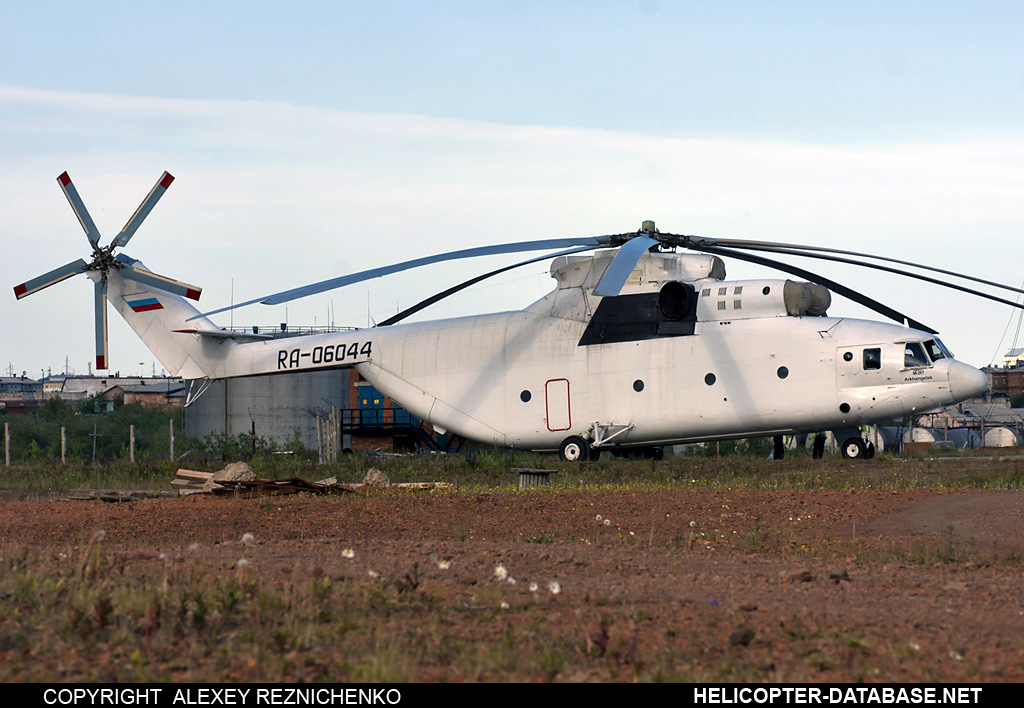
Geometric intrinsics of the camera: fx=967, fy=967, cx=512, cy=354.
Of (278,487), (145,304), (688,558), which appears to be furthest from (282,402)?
(688,558)

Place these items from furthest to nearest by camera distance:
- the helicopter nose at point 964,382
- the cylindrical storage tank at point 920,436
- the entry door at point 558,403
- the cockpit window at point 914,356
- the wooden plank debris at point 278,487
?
the cylindrical storage tank at point 920,436 → the entry door at point 558,403 → the cockpit window at point 914,356 → the helicopter nose at point 964,382 → the wooden plank debris at point 278,487

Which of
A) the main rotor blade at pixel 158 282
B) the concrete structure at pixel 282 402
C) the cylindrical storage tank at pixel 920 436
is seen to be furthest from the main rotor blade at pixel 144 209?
the cylindrical storage tank at pixel 920 436

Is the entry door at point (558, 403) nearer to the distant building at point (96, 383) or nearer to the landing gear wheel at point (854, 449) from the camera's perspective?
the landing gear wheel at point (854, 449)

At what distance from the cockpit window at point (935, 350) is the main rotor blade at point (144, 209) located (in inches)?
799

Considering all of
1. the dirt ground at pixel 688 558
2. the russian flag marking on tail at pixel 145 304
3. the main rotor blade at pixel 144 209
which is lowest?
the dirt ground at pixel 688 558

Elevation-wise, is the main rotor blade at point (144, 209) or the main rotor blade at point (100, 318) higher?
the main rotor blade at point (144, 209)

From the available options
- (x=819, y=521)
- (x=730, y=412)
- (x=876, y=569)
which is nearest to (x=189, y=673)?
(x=876, y=569)

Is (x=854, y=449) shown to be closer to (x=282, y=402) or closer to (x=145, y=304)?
(x=145, y=304)

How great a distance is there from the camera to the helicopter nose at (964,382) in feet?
67.6

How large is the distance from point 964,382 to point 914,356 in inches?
44.8

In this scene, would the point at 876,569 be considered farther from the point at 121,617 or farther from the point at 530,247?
the point at 530,247

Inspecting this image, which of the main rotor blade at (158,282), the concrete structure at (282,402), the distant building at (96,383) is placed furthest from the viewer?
the distant building at (96,383)

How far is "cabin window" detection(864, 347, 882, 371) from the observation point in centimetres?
2094

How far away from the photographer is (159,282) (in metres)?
27.4
